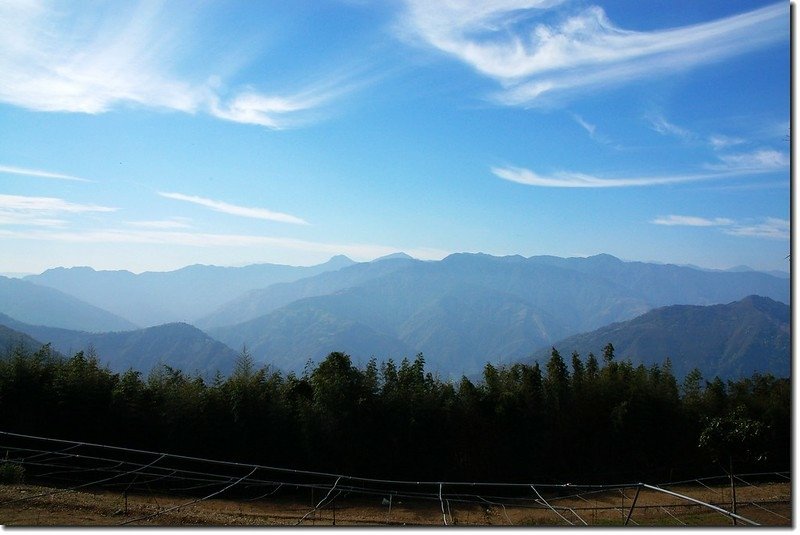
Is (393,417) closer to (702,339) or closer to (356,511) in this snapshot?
(356,511)

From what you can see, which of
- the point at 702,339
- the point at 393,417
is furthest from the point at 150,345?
A: the point at 702,339

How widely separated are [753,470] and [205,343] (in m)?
173

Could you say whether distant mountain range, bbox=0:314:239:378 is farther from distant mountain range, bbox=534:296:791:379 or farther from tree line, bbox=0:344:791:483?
tree line, bbox=0:344:791:483

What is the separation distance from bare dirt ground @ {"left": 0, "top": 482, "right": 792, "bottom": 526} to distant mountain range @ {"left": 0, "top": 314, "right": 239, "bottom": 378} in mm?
144689

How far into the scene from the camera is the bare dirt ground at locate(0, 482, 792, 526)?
29.5 ft

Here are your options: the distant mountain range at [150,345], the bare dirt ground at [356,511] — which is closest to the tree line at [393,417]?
the bare dirt ground at [356,511]

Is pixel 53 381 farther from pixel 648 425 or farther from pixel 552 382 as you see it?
pixel 648 425

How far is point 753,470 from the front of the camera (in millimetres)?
20672

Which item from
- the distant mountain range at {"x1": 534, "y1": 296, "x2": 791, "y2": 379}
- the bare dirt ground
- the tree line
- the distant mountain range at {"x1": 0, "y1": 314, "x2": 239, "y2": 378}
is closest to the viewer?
the bare dirt ground

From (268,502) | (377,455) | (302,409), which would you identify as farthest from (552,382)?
(268,502)

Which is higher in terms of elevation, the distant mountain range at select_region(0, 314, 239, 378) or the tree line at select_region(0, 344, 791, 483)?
the tree line at select_region(0, 344, 791, 483)

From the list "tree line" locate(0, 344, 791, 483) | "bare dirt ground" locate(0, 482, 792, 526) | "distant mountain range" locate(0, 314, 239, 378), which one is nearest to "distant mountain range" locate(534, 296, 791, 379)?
"distant mountain range" locate(0, 314, 239, 378)

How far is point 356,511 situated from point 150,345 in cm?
17712

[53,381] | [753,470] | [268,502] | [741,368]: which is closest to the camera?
[268,502]
